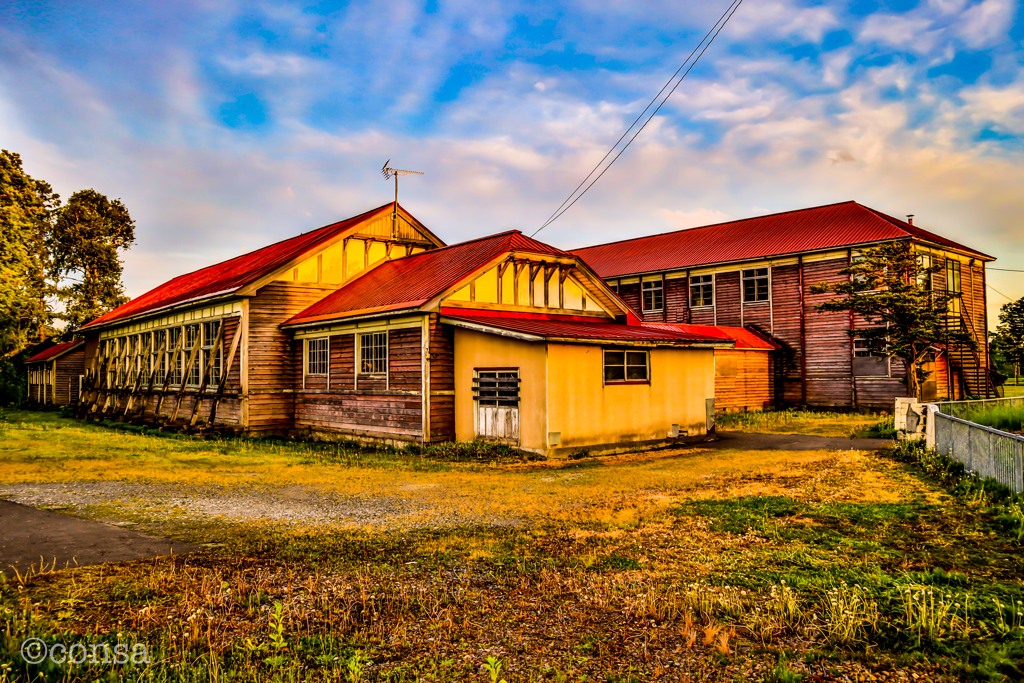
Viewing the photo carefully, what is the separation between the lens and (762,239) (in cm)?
3409

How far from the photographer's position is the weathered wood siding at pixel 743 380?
28.9 m

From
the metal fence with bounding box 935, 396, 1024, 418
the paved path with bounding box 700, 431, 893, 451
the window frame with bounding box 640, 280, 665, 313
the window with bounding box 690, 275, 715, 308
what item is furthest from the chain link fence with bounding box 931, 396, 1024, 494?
the window frame with bounding box 640, 280, 665, 313

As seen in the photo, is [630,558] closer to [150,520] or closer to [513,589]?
[513,589]

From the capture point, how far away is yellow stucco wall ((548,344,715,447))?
50.7ft

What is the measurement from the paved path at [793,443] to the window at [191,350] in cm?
1805

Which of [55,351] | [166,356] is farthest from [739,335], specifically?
[55,351]

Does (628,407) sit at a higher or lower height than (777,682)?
higher

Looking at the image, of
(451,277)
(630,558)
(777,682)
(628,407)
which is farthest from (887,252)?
(777,682)

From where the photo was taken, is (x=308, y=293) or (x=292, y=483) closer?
(x=292, y=483)

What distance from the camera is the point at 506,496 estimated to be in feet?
34.0

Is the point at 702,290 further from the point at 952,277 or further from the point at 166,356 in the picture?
the point at 166,356

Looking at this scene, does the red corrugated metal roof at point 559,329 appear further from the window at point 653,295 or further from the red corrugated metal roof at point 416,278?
the window at point 653,295

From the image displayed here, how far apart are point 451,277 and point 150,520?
1085 cm

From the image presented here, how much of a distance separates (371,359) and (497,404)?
184 inches
